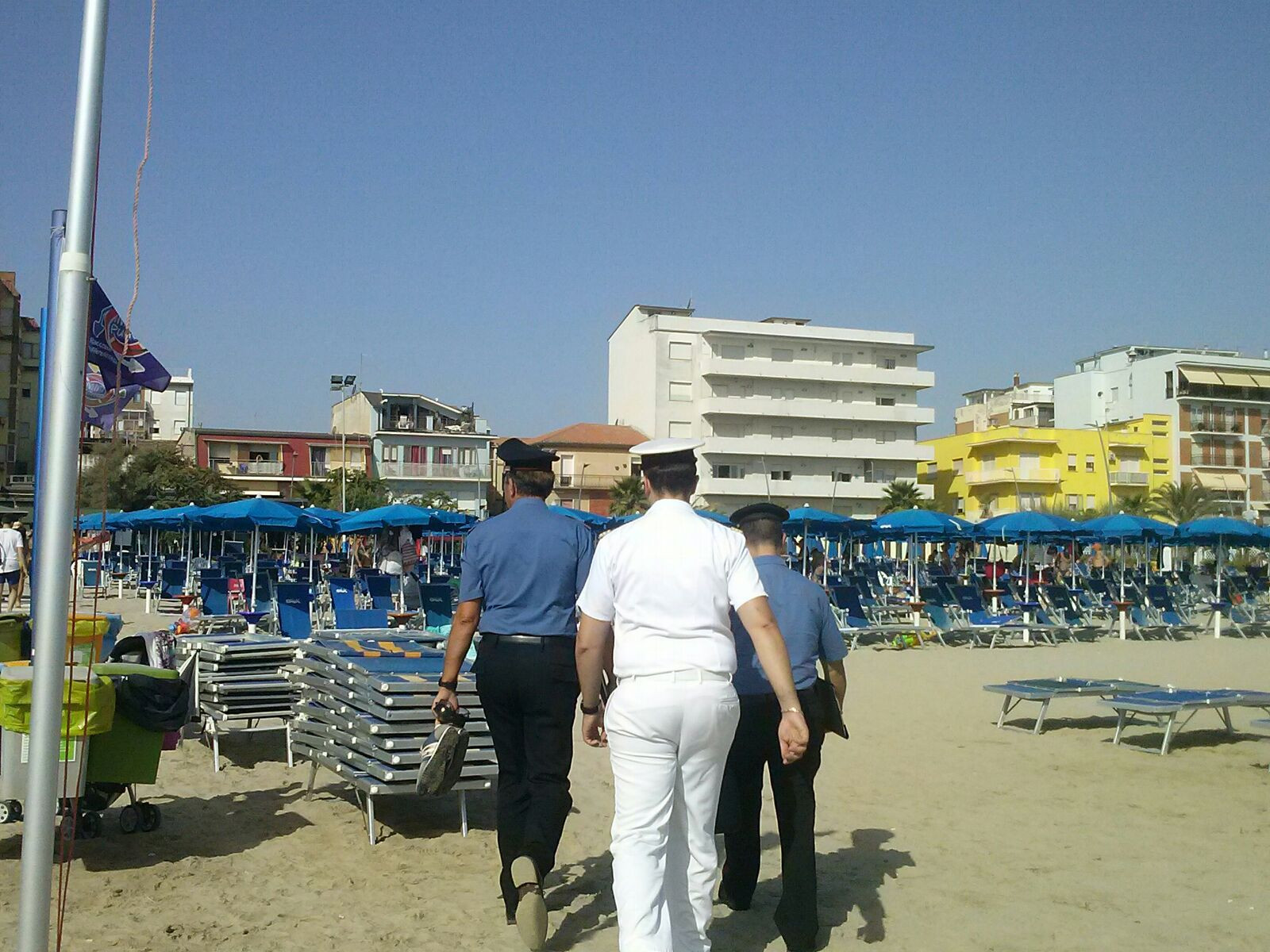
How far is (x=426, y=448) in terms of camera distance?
80.8m

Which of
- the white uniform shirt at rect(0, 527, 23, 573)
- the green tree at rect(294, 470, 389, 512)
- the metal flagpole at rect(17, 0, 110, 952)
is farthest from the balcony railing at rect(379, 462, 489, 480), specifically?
the metal flagpole at rect(17, 0, 110, 952)

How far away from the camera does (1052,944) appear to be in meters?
4.39

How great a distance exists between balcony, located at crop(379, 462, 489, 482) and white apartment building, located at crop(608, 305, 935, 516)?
11395 millimetres

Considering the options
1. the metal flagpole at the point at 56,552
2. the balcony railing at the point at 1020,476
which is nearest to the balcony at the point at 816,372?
the balcony railing at the point at 1020,476

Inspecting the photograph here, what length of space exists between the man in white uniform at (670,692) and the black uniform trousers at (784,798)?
72 cm

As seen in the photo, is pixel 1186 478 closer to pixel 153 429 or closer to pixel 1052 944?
pixel 153 429

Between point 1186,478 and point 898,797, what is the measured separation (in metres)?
81.6

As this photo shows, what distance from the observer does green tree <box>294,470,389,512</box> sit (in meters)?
62.5

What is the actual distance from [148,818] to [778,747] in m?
3.15

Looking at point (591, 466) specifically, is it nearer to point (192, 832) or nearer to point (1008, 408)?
point (1008, 408)

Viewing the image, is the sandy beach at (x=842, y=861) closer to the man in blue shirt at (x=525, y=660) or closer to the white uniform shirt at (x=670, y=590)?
the man in blue shirt at (x=525, y=660)

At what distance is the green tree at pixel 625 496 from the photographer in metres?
70.8

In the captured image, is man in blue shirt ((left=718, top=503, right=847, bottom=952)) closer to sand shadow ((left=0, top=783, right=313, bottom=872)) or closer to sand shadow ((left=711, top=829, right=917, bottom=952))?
sand shadow ((left=711, top=829, right=917, bottom=952))

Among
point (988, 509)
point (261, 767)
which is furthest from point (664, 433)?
point (261, 767)
